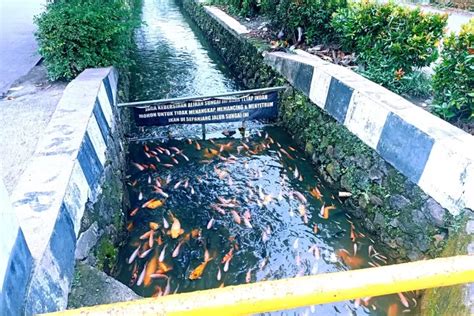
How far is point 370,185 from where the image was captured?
4844 millimetres

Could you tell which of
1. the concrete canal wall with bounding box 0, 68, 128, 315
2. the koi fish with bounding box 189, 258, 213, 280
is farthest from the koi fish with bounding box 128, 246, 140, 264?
the koi fish with bounding box 189, 258, 213, 280

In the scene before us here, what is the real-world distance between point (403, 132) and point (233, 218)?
2.35 meters

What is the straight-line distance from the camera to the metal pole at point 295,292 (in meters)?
1.23

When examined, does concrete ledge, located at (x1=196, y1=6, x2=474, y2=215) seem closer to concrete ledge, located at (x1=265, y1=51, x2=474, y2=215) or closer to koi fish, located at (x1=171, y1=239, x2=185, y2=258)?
concrete ledge, located at (x1=265, y1=51, x2=474, y2=215)

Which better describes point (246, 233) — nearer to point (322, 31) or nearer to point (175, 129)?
point (175, 129)

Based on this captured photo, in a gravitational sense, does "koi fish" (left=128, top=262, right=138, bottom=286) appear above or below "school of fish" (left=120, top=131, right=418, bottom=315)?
below

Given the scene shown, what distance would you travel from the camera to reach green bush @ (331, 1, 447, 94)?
561 cm

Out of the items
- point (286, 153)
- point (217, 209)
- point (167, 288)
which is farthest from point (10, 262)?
point (286, 153)

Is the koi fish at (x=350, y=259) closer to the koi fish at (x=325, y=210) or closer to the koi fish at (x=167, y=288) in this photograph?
the koi fish at (x=325, y=210)

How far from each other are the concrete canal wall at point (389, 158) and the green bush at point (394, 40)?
53 centimetres

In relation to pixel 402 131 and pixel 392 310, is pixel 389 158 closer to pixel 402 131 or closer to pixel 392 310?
pixel 402 131

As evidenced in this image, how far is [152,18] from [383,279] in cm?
2025

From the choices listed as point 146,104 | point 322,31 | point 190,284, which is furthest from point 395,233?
point 322,31

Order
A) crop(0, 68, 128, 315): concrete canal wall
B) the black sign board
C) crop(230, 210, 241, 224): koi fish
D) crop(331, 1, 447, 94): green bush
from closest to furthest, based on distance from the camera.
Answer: crop(0, 68, 128, 315): concrete canal wall → crop(230, 210, 241, 224): koi fish → crop(331, 1, 447, 94): green bush → the black sign board
